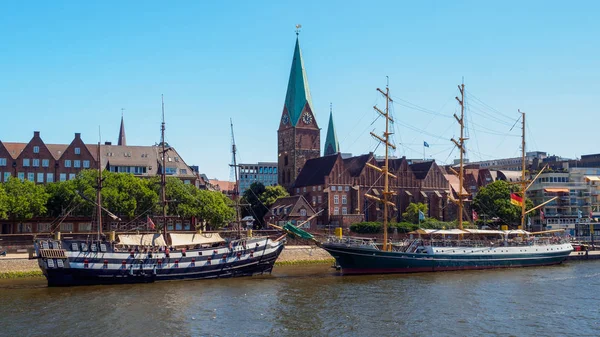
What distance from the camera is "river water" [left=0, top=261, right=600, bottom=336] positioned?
3791cm

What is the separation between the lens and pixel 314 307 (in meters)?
44.9

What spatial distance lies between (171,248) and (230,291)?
1094 centimetres

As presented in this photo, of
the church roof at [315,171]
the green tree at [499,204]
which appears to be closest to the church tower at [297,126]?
the church roof at [315,171]

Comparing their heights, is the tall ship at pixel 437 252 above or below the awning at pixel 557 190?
below

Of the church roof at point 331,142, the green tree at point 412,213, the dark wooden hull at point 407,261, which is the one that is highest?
the church roof at point 331,142

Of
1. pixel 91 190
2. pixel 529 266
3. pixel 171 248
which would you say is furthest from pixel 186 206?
pixel 529 266

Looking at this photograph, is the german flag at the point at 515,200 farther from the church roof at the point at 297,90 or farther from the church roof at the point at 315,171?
the church roof at the point at 297,90

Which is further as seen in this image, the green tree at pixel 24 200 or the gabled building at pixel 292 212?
the gabled building at pixel 292 212

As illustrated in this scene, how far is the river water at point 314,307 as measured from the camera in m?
37.9

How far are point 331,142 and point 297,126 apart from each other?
33.6 m

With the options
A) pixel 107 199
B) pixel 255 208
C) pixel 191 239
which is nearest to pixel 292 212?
pixel 255 208

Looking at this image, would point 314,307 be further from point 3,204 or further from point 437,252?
point 3,204

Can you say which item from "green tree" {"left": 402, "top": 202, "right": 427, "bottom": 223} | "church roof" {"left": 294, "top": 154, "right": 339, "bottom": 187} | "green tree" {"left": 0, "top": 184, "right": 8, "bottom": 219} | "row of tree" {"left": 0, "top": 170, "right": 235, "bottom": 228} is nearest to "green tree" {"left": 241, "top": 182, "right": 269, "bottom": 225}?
"church roof" {"left": 294, "top": 154, "right": 339, "bottom": 187}

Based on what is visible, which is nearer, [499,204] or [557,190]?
[499,204]
